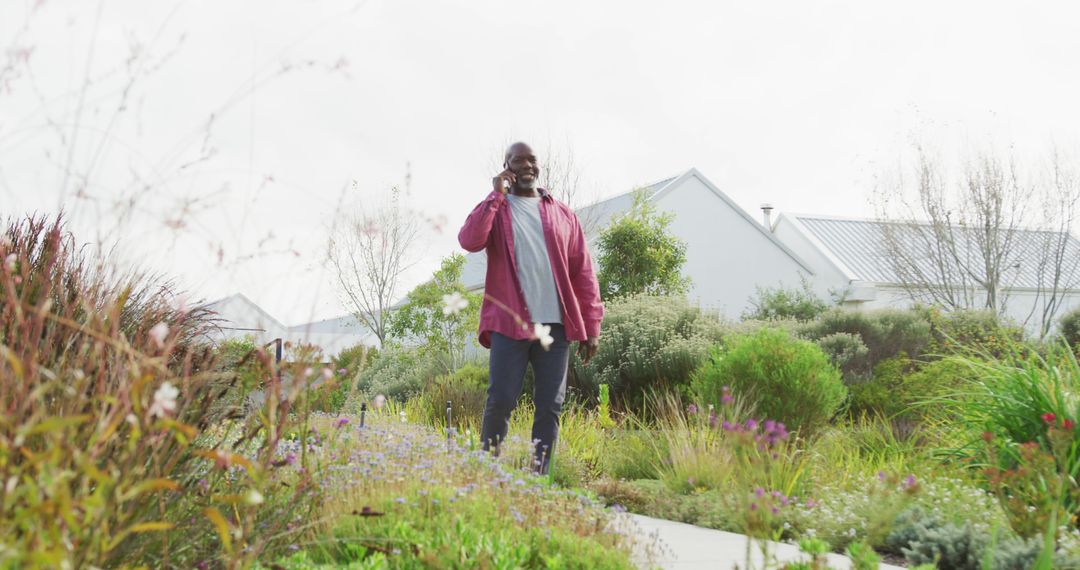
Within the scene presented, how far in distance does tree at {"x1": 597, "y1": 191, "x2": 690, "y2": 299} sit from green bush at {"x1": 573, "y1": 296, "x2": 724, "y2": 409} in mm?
4779

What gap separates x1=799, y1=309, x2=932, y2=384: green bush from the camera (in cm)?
1249

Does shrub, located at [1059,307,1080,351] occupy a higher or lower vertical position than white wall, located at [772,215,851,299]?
lower

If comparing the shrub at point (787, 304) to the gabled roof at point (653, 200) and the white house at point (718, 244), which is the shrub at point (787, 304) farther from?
the gabled roof at point (653, 200)

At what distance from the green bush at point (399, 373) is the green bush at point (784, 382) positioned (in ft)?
17.6

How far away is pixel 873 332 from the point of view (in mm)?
12992

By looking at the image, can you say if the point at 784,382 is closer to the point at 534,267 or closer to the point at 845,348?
the point at 534,267

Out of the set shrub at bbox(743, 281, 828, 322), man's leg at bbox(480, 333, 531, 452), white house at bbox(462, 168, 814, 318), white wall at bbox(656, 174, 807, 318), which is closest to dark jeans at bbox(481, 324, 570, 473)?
man's leg at bbox(480, 333, 531, 452)

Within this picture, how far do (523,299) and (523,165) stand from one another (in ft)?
2.61

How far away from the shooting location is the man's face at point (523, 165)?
197 inches

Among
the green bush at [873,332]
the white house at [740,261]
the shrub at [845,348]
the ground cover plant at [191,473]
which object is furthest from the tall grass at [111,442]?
the white house at [740,261]

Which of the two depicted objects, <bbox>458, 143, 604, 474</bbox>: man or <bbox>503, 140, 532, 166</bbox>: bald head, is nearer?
<bbox>458, 143, 604, 474</bbox>: man

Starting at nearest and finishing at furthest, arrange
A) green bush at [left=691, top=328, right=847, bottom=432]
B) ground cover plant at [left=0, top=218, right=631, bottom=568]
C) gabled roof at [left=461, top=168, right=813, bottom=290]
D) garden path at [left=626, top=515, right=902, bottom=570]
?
ground cover plant at [left=0, top=218, right=631, bottom=568] < garden path at [left=626, top=515, right=902, bottom=570] < green bush at [left=691, top=328, right=847, bottom=432] < gabled roof at [left=461, top=168, right=813, bottom=290]

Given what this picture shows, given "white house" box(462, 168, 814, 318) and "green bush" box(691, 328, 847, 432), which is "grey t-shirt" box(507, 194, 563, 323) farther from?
"white house" box(462, 168, 814, 318)

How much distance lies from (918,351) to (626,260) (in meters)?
5.42
